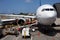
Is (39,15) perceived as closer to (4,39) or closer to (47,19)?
(47,19)

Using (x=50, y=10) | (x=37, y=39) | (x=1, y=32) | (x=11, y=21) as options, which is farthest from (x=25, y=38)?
(x=11, y=21)

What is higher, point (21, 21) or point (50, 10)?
point (50, 10)

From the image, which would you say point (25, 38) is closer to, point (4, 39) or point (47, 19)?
point (4, 39)

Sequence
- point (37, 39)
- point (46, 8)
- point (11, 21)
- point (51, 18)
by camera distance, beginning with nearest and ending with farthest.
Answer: point (37, 39) < point (51, 18) < point (46, 8) < point (11, 21)

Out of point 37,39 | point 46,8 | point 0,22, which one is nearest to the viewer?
point 37,39

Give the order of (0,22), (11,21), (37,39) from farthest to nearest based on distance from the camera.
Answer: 1. (11,21)
2. (0,22)
3. (37,39)

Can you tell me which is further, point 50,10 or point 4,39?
point 50,10

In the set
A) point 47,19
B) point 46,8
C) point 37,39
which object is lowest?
point 37,39

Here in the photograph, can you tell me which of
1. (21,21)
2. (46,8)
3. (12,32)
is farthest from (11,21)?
(46,8)

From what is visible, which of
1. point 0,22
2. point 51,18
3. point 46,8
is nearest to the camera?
point 51,18

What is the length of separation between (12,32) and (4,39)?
13.3 feet

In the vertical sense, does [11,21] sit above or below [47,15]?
below

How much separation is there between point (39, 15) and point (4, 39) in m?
6.87

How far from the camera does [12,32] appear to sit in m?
23.8
